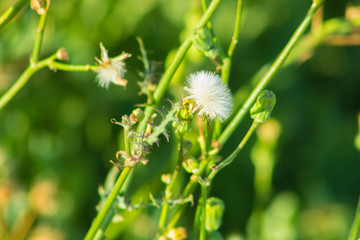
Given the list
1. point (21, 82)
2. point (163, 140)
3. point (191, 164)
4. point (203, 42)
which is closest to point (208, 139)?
point (191, 164)

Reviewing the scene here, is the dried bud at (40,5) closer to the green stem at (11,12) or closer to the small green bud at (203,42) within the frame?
the green stem at (11,12)

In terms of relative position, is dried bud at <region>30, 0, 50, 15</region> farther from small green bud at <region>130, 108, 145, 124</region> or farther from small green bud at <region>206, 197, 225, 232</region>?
small green bud at <region>206, 197, 225, 232</region>

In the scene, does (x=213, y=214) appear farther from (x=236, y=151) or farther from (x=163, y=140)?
(x=163, y=140)

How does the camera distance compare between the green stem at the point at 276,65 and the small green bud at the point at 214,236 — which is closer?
the green stem at the point at 276,65

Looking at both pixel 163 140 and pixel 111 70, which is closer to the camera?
pixel 111 70

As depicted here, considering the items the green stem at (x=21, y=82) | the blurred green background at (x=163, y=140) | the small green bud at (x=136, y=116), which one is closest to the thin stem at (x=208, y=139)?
the small green bud at (x=136, y=116)

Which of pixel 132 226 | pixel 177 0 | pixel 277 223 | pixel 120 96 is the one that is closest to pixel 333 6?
pixel 177 0
